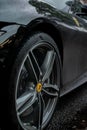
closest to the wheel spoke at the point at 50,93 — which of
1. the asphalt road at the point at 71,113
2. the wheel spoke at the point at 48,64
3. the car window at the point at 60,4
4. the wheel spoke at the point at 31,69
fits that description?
the wheel spoke at the point at 48,64

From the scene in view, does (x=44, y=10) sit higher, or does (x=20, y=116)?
(x=44, y=10)

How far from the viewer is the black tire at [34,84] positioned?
279 cm

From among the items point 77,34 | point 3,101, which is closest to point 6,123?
point 3,101

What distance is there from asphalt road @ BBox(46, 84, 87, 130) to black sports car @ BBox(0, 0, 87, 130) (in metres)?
0.28

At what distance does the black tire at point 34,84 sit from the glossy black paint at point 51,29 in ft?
0.37

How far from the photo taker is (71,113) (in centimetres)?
416

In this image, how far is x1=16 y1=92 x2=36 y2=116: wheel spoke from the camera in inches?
117

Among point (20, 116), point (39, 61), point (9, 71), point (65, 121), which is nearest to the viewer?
point (9, 71)

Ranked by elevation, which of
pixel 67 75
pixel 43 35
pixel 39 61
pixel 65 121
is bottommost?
pixel 65 121

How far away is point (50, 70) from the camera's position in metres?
3.41

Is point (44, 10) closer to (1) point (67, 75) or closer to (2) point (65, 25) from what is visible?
(2) point (65, 25)

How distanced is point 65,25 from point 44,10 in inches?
16.6

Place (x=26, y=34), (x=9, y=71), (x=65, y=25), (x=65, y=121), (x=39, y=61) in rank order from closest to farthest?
(x=9, y=71), (x=26, y=34), (x=39, y=61), (x=65, y=25), (x=65, y=121)

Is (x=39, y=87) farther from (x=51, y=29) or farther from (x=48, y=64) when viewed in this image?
(x=51, y=29)
